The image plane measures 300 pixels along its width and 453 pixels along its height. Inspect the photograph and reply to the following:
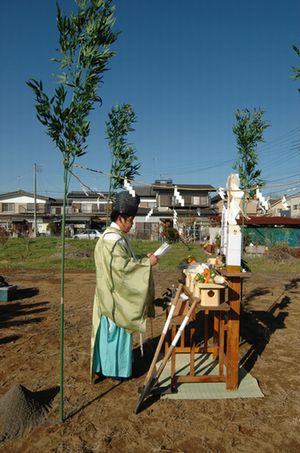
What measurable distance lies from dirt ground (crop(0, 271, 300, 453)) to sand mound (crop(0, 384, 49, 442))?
3.1 inches

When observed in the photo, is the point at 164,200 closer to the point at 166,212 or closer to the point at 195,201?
the point at 166,212

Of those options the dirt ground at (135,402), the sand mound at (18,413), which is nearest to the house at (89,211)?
the dirt ground at (135,402)

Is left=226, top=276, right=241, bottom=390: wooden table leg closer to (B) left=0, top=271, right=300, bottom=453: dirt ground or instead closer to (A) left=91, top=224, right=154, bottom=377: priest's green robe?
(B) left=0, top=271, right=300, bottom=453: dirt ground

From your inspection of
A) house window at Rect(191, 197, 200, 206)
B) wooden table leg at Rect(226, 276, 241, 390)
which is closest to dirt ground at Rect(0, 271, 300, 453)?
wooden table leg at Rect(226, 276, 241, 390)

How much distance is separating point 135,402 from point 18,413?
121 cm

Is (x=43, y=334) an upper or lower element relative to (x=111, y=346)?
lower

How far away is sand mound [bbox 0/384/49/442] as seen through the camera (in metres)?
3.24

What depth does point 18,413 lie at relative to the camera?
336 centimetres

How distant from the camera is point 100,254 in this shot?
4.02 metres

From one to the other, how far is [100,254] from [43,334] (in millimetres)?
2987

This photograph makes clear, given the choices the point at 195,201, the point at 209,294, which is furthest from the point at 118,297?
the point at 195,201

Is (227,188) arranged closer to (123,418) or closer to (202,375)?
(202,375)

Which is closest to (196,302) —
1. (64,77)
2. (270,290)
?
(64,77)

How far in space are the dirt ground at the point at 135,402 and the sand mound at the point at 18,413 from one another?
78mm
